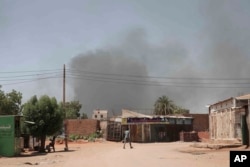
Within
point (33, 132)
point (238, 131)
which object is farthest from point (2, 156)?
point (238, 131)

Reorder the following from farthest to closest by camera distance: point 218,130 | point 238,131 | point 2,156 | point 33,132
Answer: point 218,130 < point 33,132 < point 238,131 < point 2,156

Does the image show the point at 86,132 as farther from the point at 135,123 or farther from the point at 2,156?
the point at 2,156

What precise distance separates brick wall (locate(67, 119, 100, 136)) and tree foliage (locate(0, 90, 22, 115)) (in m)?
12.0

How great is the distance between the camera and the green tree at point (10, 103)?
71.1 meters

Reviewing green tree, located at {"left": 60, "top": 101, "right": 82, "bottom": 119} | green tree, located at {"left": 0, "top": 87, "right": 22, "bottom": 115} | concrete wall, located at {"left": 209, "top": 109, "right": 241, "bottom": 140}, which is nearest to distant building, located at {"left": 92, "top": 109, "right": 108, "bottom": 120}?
green tree, located at {"left": 60, "top": 101, "right": 82, "bottom": 119}

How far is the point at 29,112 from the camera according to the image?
124 feet

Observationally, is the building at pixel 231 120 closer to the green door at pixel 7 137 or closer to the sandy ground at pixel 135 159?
the sandy ground at pixel 135 159

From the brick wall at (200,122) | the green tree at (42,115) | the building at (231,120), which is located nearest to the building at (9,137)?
the green tree at (42,115)

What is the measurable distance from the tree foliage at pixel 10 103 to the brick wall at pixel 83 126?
1203 centimetres

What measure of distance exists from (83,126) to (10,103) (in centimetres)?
1664

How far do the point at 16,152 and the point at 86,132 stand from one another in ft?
111

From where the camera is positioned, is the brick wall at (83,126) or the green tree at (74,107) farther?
the green tree at (74,107)

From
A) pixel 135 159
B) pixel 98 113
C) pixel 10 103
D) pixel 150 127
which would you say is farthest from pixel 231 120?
pixel 98 113

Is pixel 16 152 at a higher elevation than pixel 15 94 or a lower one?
lower
